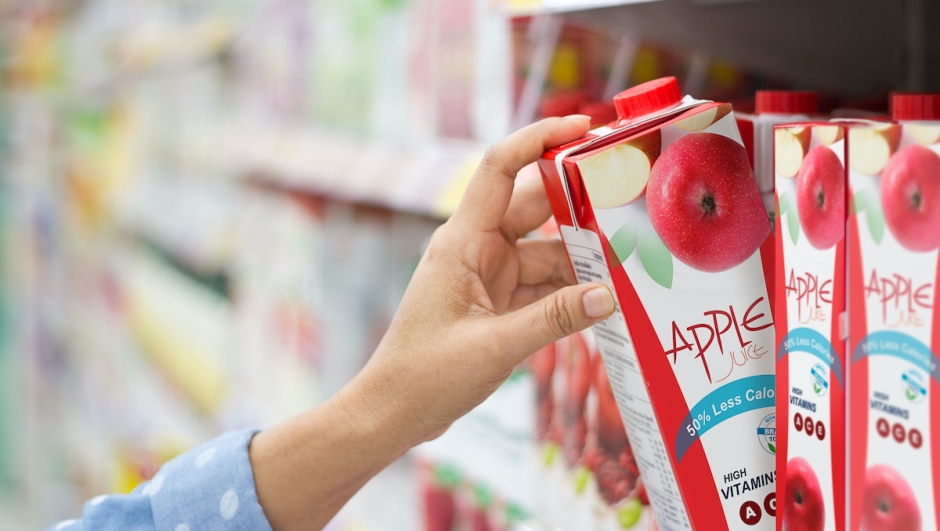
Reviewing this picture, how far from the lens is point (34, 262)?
12.3 ft

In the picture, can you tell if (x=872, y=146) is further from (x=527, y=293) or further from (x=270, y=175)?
(x=270, y=175)

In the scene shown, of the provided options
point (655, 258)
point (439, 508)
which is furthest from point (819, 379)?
point (439, 508)

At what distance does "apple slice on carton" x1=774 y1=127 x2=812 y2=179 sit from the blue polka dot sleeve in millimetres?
622

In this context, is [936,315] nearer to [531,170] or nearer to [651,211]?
[651,211]

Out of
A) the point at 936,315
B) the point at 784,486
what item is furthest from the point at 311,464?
the point at 936,315

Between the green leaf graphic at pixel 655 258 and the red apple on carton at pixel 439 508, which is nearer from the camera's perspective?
the green leaf graphic at pixel 655 258

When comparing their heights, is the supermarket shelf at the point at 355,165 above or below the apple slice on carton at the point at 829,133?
below

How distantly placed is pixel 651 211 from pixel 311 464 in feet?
1.50

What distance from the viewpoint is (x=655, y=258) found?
2.08 feet

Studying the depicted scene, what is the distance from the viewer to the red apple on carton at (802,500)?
0.58m

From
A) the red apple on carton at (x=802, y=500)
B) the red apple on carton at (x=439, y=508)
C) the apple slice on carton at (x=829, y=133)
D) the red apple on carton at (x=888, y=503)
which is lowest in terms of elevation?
the red apple on carton at (x=439, y=508)

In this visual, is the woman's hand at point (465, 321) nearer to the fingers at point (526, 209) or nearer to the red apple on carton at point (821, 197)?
the fingers at point (526, 209)

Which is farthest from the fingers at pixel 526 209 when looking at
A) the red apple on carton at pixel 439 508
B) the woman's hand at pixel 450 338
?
the red apple on carton at pixel 439 508

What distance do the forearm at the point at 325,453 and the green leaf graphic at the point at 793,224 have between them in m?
0.39
